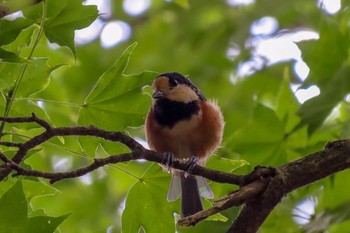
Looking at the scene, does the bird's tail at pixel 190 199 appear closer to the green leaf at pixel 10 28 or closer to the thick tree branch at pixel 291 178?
the thick tree branch at pixel 291 178

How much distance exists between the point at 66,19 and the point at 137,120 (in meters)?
0.39

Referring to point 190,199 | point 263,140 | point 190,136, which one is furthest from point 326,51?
point 190,199

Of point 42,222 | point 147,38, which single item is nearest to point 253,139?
point 42,222

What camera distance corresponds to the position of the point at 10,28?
1.95 m

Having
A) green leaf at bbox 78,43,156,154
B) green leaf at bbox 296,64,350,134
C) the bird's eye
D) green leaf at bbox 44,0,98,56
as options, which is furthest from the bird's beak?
green leaf at bbox 44,0,98,56

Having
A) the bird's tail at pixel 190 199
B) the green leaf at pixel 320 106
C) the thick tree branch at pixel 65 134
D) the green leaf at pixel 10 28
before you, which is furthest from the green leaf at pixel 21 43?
the green leaf at pixel 320 106

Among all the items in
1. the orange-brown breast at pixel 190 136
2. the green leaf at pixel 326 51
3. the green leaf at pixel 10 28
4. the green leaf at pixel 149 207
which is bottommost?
the green leaf at pixel 149 207

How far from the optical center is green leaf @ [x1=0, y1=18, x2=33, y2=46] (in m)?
1.94

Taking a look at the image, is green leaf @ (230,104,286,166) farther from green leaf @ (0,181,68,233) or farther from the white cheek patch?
green leaf @ (0,181,68,233)

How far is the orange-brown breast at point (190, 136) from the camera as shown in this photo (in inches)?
109

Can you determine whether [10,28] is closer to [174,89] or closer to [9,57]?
[9,57]

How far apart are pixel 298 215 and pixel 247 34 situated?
2.04m

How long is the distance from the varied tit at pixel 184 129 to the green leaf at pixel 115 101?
46 centimetres

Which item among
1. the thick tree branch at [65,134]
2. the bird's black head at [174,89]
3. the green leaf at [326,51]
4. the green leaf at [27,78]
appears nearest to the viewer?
the thick tree branch at [65,134]
